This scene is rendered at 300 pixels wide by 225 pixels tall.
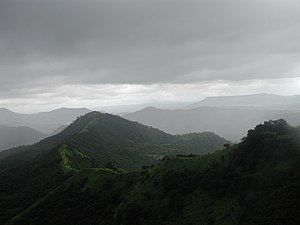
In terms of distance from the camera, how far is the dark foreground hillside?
207 ft

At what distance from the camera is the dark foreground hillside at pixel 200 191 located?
63.0 m

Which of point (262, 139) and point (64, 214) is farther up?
point (262, 139)

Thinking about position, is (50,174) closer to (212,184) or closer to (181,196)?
(181,196)

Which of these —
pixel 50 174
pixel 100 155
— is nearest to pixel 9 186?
pixel 50 174

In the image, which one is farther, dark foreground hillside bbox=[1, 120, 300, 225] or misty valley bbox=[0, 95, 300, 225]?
misty valley bbox=[0, 95, 300, 225]

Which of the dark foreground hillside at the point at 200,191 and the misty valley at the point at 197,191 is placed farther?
the misty valley at the point at 197,191

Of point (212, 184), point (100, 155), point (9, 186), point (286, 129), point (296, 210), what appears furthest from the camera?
point (100, 155)

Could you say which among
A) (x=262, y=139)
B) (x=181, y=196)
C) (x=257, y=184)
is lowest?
(x=181, y=196)

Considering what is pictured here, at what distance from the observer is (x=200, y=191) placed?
7900 cm

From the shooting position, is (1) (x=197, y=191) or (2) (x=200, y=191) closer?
(2) (x=200, y=191)

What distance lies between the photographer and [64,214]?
92875 millimetres

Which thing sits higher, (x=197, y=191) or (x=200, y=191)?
(x=200, y=191)

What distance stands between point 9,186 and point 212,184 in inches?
3900

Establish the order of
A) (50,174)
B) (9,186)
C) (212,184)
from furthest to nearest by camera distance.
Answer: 1. (9,186)
2. (50,174)
3. (212,184)
